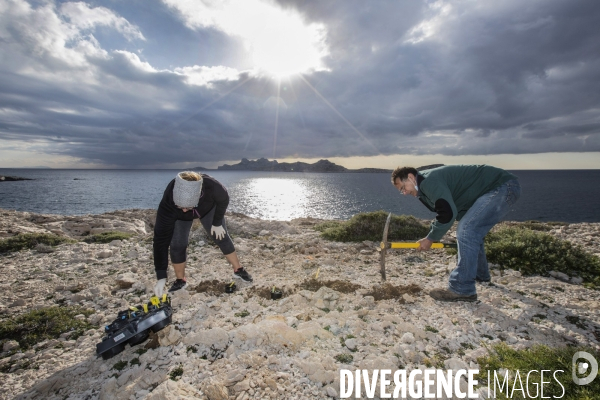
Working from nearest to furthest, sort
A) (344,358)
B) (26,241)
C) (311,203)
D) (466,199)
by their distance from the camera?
(344,358) < (466,199) < (26,241) < (311,203)

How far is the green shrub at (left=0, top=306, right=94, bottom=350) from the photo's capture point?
3756mm

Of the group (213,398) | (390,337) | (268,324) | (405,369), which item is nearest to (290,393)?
(213,398)

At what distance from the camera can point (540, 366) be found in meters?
2.83

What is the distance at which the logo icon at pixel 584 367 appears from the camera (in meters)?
2.60

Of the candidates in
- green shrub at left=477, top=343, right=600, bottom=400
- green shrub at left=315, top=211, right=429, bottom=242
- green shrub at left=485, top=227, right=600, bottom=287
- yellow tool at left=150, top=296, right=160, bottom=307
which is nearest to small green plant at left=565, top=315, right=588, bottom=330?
green shrub at left=477, top=343, right=600, bottom=400

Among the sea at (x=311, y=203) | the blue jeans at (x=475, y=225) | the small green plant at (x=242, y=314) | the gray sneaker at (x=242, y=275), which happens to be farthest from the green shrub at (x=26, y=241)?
the sea at (x=311, y=203)

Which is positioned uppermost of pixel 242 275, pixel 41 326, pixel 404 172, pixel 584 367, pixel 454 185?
pixel 404 172

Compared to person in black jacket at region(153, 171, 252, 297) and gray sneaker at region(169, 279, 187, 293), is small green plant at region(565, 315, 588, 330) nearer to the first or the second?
person in black jacket at region(153, 171, 252, 297)

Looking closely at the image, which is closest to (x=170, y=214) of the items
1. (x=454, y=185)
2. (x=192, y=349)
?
(x=192, y=349)

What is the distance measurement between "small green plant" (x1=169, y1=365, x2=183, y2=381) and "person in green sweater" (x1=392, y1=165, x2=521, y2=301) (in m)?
3.97

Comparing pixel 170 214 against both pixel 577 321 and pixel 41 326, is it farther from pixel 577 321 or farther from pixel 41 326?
pixel 577 321

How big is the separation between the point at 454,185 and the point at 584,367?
262 centimetres

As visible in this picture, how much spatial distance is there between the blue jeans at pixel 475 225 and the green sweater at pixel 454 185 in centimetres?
13

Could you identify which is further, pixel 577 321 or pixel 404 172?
pixel 404 172
